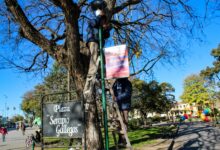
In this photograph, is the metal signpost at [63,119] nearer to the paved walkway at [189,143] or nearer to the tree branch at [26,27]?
the tree branch at [26,27]

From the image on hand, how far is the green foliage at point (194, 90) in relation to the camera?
79.7m

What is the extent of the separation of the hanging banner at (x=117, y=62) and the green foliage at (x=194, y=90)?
76.8 metres

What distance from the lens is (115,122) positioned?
6.97 meters

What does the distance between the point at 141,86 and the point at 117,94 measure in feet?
98.9

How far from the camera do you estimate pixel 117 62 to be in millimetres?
5695

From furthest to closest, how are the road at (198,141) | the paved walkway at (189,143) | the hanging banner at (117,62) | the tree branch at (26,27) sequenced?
the road at (198,141)
the paved walkway at (189,143)
the tree branch at (26,27)
the hanging banner at (117,62)

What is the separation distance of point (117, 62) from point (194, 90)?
8078 centimetres

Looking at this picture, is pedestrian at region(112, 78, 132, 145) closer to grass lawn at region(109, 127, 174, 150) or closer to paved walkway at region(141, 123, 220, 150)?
paved walkway at region(141, 123, 220, 150)

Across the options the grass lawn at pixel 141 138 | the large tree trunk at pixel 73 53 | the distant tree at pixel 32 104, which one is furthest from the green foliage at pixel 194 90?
the large tree trunk at pixel 73 53

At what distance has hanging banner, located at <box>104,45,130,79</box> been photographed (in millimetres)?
5572

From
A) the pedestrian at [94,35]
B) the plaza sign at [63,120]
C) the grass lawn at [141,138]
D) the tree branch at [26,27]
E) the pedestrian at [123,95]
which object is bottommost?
→ the grass lawn at [141,138]

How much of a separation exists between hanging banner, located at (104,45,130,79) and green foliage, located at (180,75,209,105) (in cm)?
7676

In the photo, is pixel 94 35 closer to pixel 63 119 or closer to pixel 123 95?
pixel 123 95

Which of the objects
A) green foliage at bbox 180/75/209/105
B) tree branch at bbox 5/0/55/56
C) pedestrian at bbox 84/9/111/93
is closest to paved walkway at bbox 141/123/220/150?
pedestrian at bbox 84/9/111/93
